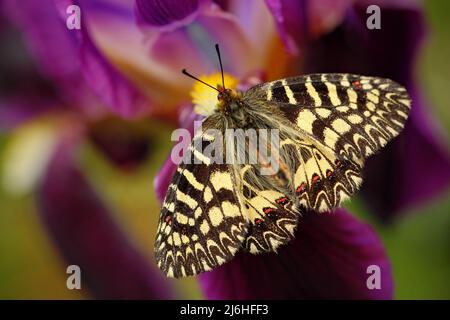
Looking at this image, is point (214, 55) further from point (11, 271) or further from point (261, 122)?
point (11, 271)

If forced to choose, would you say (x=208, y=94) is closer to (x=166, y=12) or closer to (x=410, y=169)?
(x=166, y=12)

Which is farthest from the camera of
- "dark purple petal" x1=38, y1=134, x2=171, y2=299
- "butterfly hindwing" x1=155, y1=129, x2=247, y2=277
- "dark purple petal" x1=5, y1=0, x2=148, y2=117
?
"dark purple petal" x1=38, y1=134, x2=171, y2=299

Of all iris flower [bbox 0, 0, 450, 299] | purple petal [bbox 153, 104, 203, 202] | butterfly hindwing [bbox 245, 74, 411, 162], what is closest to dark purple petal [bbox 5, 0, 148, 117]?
iris flower [bbox 0, 0, 450, 299]

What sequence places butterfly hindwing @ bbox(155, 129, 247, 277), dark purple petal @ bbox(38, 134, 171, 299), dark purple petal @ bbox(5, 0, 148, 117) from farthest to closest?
dark purple petal @ bbox(38, 134, 171, 299), dark purple petal @ bbox(5, 0, 148, 117), butterfly hindwing @ bbox(155, 129, 247, 277)

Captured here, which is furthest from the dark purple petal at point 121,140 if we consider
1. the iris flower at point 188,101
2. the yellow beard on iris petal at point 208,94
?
the yellow beard on iris petal at point 208,94

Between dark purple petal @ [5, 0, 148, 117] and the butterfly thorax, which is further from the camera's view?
dark purple petal @ [5, 0, 148, 117]

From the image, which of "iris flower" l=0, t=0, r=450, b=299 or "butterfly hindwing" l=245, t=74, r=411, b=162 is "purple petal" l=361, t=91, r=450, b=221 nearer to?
"iris flower" l=0, t=0, r=450, b=299

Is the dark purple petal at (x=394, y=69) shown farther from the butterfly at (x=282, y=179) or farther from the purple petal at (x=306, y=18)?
the butterfly at (x=282, y=179)

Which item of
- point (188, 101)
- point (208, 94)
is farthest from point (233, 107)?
point (188, 101)
